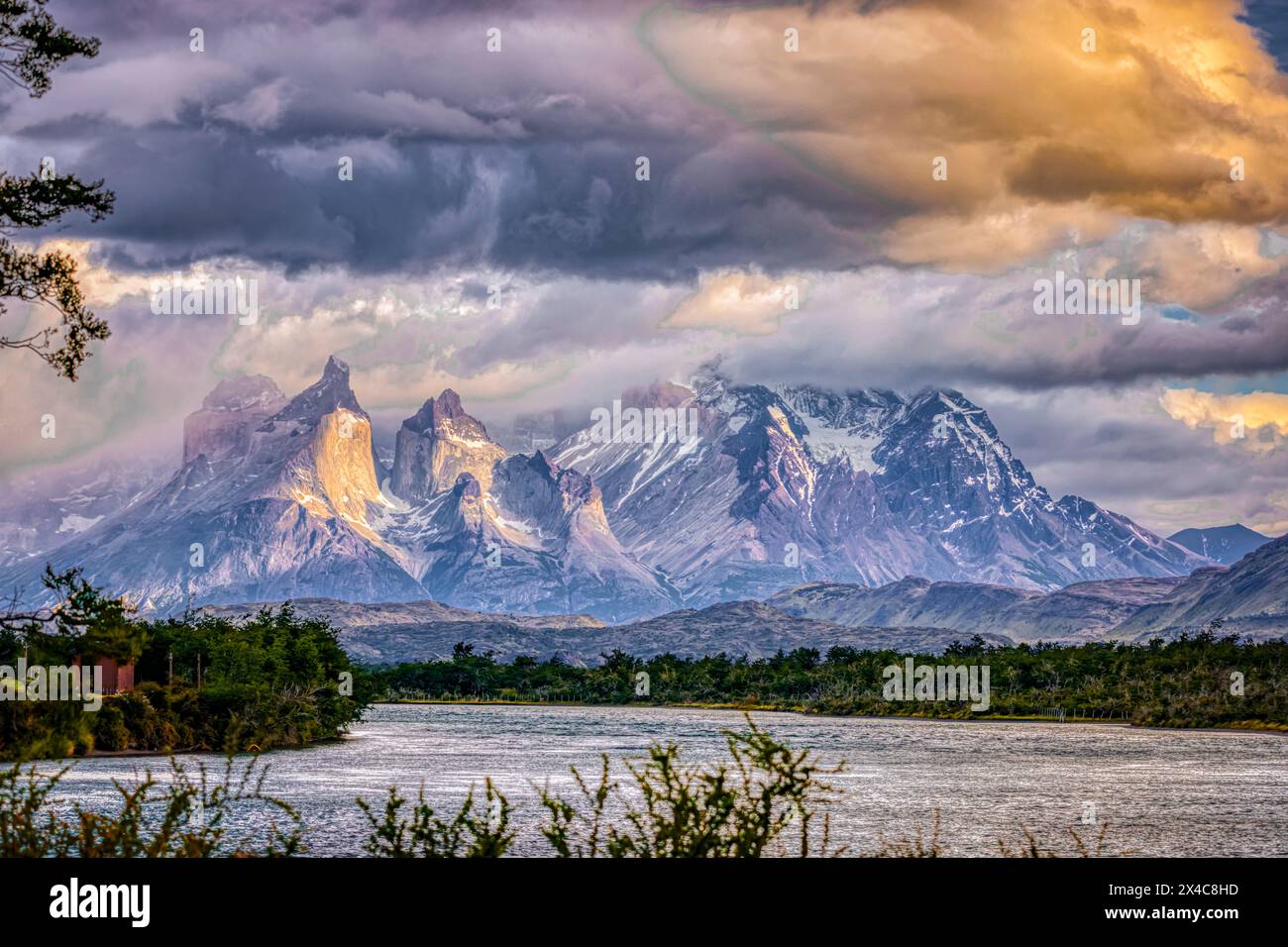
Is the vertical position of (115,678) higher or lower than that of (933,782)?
higher

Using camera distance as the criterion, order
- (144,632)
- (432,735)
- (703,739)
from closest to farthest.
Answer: (144,632), (703,739), (432,735)

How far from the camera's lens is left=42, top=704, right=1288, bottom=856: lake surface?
84500 millimetres

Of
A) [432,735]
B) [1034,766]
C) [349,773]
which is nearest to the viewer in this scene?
[349,773]

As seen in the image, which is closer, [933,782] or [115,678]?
[933,782]

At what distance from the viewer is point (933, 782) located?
123125 millimetres

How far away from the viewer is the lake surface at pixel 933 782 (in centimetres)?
8450

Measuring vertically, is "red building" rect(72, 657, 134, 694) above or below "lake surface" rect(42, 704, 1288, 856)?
above

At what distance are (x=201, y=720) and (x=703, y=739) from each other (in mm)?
57723

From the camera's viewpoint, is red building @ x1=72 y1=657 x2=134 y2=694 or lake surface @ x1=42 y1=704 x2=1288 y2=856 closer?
lake surface @ x1=42 y1=704 x2=1288 y2=856

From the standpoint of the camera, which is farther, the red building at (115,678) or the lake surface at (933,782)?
the red building at (115,678)

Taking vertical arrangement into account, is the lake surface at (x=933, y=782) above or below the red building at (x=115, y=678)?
below

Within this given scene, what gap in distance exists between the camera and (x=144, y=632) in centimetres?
2283
